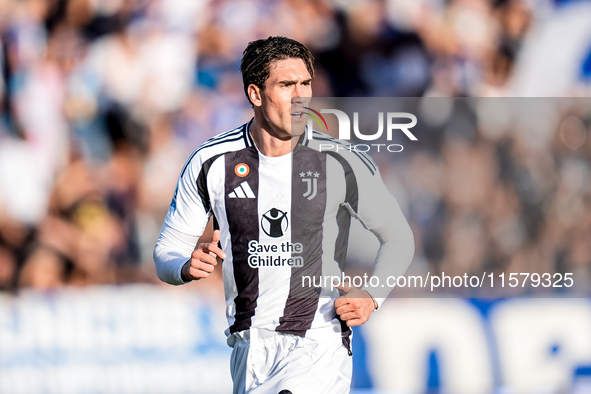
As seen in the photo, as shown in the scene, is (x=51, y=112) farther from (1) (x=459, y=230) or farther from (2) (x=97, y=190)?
(1) (x=459, y=230)

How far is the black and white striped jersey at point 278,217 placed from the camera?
8.64ft

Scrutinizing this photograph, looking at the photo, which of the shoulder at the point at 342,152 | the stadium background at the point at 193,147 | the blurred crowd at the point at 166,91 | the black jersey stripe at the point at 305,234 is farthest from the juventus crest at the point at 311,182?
the blurred crowd at the point at 166,91

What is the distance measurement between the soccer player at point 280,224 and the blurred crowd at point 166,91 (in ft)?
4.78

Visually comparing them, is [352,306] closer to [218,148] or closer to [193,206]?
[193,206]

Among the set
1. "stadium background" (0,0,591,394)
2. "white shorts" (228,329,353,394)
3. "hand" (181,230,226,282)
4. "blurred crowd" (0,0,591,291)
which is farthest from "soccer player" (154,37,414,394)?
"blurred crowd" (0,0,591,291)

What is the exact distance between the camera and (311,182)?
2.76m

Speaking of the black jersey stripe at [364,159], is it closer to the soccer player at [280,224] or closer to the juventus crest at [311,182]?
the soccer player at [280,224]

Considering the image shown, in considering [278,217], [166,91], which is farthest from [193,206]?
[166,91]

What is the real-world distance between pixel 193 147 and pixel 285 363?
224cm

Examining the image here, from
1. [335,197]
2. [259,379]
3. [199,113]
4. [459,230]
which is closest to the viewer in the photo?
[259,379]

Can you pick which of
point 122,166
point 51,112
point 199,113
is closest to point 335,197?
point 199,113

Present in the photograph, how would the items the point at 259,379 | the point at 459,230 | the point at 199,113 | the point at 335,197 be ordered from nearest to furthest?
the point at 259,379, the point at 335,197, the point at 459,230, the point at 199,113

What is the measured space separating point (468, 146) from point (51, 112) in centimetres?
→ 302

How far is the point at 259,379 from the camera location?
254 centimetres
